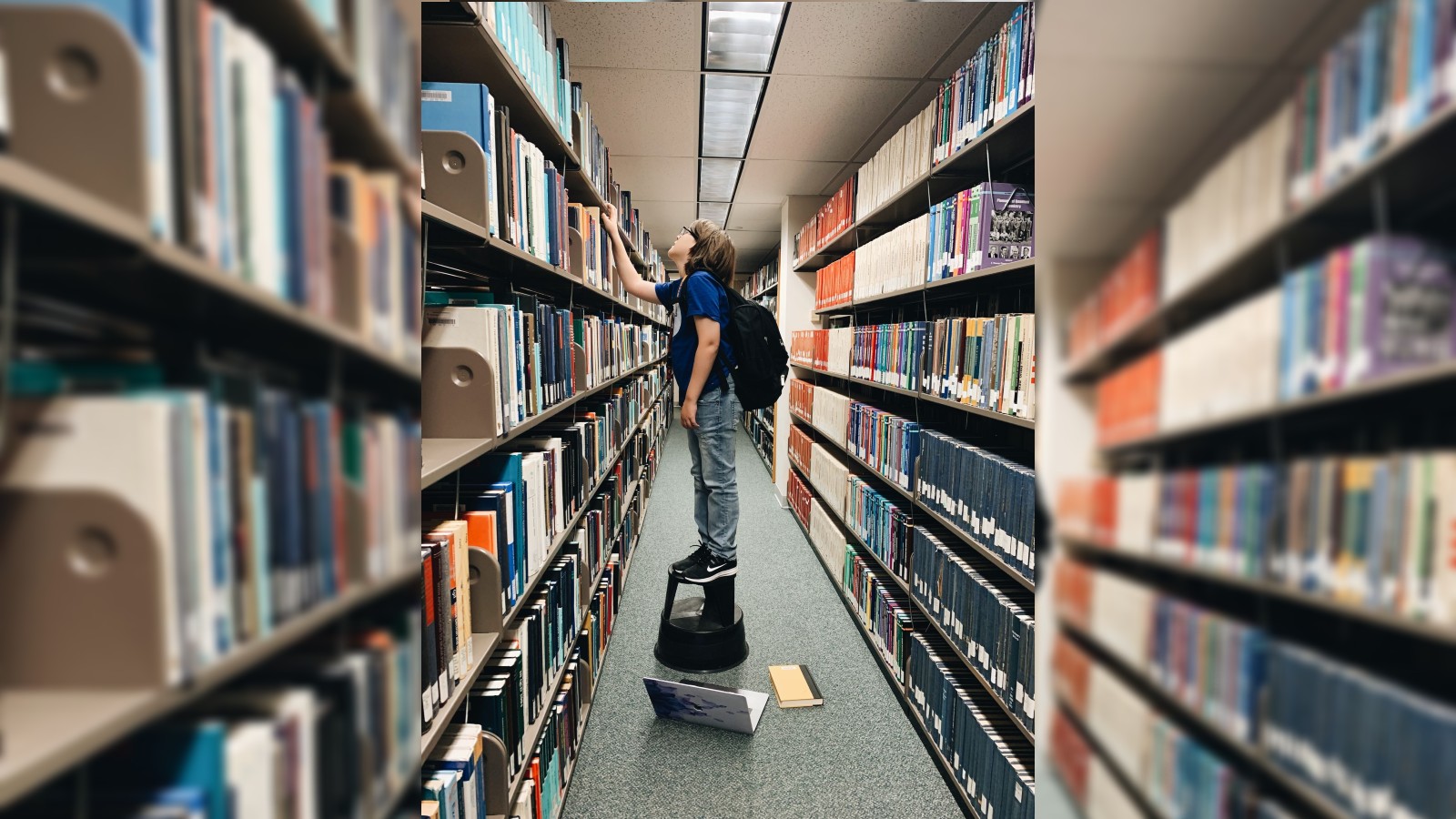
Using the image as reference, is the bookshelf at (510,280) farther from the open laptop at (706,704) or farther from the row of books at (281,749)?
the row of books at (281,749)

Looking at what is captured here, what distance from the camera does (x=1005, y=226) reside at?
71.5 inches

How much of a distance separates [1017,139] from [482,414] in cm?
155

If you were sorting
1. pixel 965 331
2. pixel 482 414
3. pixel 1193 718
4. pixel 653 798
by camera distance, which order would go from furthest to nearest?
1. pixel 965 331
2. pixel 653 798
3. pixel 482 414
4. pixel 1193 718

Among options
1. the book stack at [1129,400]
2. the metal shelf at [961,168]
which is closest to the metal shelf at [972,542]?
the book stack at [1129,400]

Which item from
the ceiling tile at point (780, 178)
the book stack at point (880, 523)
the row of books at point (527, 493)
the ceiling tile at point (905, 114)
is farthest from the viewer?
the ceiling tile at point (780, 178)

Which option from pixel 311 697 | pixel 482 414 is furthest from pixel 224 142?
pixel 482 414

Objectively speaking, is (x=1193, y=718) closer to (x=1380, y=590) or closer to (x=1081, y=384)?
(x=1380, y=590)

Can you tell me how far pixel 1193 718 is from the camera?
0.47 m

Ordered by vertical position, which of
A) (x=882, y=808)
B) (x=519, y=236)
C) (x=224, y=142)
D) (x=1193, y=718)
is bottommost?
(x=882, y=808)

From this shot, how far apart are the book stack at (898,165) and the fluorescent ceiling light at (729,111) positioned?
0.58 metres

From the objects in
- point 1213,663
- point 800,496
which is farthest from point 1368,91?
point 800,496

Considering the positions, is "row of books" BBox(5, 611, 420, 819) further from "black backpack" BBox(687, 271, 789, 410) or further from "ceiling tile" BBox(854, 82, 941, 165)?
"ceiling tile" BBox(854, 82, 941, 165)

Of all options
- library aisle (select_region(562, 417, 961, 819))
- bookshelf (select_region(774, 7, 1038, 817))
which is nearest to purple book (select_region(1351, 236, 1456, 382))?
bookshelf (select_region(774, 7, 1038, 817))

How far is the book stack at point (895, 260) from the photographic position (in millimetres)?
2309
